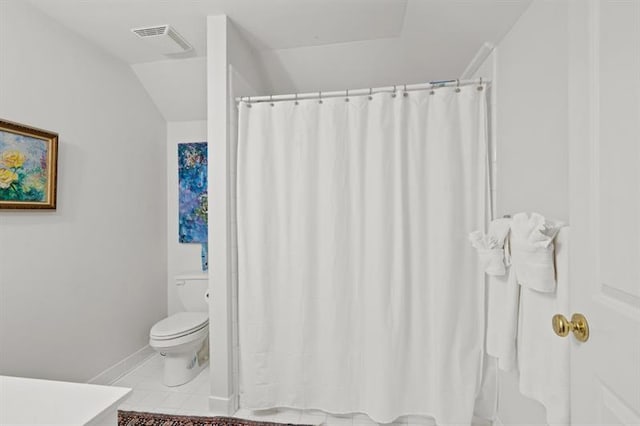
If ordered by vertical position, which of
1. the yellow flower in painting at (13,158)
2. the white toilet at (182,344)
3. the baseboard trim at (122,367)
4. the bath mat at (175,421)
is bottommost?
the bath mat at (175,421)

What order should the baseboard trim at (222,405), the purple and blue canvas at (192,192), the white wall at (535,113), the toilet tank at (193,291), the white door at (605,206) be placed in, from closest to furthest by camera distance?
the white door at (605,206)
the white wall at (535,113)
the baseboard trim at (222,405)
the toilet tank at (193,291)
the purple and blue canvas at (192,192)

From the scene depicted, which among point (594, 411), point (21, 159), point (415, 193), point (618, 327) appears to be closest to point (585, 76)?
point (618, 327)

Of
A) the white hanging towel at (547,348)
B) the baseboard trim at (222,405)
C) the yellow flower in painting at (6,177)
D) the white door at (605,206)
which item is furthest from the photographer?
the baseboard trim at (222,405)

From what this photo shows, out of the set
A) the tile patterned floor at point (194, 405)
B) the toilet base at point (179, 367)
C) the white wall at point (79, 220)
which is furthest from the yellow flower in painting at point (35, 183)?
the tile patterned floor at point (194, 405)

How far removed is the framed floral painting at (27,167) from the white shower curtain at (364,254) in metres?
1.09

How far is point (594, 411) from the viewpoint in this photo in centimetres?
72

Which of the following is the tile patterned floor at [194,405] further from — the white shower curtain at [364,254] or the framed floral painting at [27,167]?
the framed floral painting at [27,167]

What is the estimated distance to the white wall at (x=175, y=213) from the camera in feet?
9.42

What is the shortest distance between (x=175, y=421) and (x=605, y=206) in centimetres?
219

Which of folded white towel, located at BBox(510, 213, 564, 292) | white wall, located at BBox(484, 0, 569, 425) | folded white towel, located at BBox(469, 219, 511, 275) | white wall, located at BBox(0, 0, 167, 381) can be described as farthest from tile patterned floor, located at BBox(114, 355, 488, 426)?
folded white towel, located at BBox(510, 213, 564, 292)

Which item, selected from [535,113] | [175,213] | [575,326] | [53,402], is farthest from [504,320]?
[175,213]

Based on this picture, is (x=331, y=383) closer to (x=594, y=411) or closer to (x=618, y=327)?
(x=594, y=411)

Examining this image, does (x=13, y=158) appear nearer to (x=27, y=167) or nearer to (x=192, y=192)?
(x=27, y=167)

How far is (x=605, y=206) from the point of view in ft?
2.23
